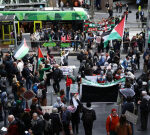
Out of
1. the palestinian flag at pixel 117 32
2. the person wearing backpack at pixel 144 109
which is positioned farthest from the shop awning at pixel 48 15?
the person wearing backpack at pixel 144 109

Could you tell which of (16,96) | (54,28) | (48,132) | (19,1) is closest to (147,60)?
(16,96)

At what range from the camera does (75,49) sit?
2906cm

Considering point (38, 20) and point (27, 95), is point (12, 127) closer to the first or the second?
point (27, 95)

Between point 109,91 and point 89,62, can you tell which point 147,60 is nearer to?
point 89,62

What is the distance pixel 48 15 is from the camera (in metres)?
31.2

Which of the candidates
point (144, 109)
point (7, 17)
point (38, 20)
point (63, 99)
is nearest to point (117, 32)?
point (63, 99)

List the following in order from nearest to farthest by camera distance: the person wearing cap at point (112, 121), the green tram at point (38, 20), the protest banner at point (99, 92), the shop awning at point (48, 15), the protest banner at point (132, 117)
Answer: the person wearing cap at point (112, 121), the protest banner at point (132, 117), the protest banner at point (99, 92), the green tram at point (38, 20), the shop awning at point (48, 15)

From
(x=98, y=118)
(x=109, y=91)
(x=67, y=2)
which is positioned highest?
(x=67, y=2)

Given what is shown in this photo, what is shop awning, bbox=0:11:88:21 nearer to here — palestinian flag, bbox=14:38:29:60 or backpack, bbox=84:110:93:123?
palestinian flag, bbox=14:38:29:60

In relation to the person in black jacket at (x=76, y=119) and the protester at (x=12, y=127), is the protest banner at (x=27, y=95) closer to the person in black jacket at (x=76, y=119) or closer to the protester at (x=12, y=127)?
the person in black jacket at (x=76, y=119)

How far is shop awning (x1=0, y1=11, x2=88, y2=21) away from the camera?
102 ft

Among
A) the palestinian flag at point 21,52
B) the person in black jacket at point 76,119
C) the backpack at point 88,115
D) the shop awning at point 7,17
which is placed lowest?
the person in black jacket at point 76,119

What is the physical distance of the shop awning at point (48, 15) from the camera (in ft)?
102

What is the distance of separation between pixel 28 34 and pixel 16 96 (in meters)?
12.9
